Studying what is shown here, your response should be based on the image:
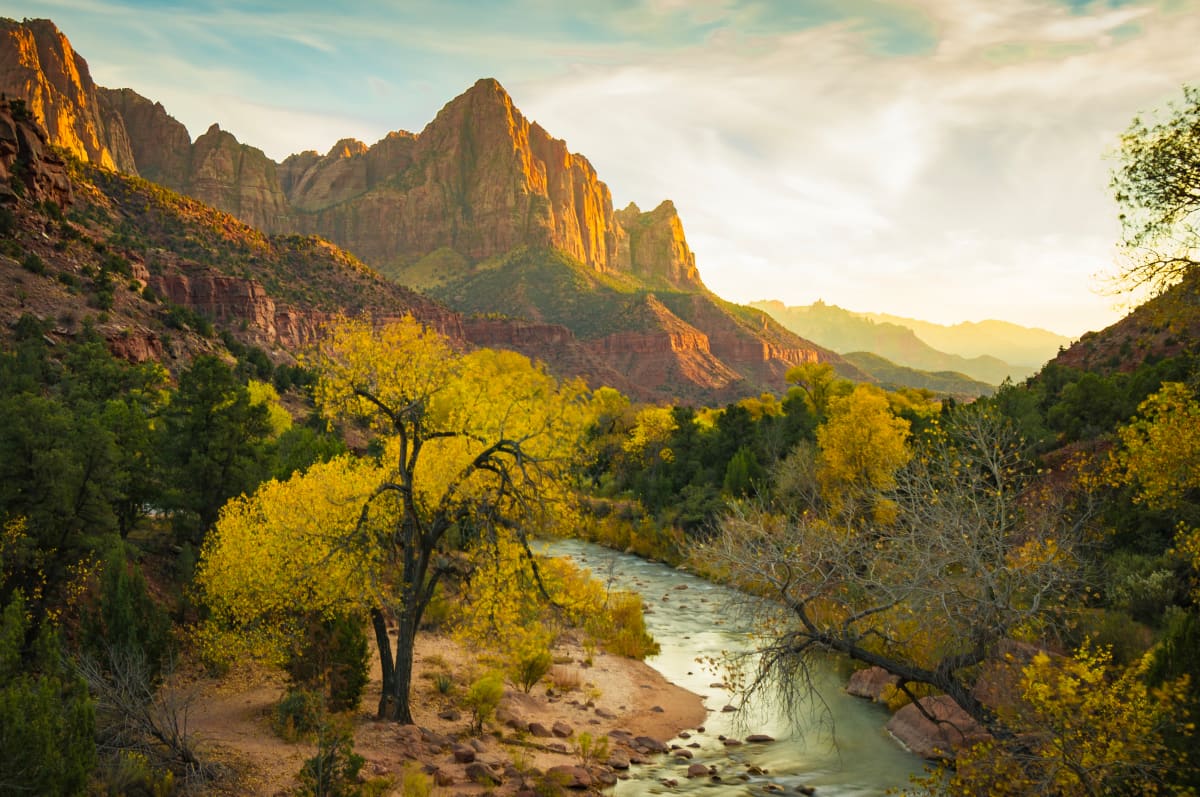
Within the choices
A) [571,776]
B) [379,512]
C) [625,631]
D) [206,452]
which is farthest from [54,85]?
[571,776]

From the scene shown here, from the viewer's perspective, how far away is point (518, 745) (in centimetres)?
1739

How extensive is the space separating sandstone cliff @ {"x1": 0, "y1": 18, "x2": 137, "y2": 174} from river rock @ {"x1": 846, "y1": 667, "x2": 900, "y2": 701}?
179330 mm

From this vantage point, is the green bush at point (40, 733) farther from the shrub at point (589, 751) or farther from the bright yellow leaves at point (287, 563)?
the shrub at point (589, 751)

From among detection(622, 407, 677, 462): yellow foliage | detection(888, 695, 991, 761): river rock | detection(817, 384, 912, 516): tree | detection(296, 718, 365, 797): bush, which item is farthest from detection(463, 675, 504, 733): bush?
detection(622, 407, 677, 462): yellow foliage

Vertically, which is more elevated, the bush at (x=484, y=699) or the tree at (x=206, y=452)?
the tree at (x=206, y=452)

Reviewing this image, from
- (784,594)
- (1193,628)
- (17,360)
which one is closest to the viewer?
(1193,628)

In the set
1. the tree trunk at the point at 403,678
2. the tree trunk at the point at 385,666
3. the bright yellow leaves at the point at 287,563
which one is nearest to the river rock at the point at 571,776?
the tree trunk at the point at 403,678

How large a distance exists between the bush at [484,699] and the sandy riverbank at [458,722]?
0.33 m

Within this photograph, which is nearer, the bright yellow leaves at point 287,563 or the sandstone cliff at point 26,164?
the bright yellow leaves at point 287,563

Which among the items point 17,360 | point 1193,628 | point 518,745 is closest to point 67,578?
point 518,745

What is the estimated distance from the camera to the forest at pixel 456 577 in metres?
10.8

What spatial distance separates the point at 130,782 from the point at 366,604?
5.28 metres

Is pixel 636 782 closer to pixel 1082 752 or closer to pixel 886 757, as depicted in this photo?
pixel 886 757

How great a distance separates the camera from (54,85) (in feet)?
553
